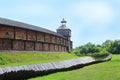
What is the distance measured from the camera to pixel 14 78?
1897cm

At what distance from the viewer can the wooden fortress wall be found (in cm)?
3569

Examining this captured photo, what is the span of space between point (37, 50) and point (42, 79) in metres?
25.2

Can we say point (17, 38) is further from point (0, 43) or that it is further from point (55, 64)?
point (55, 64)

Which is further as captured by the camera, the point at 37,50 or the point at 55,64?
the point at 37,50

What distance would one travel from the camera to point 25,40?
133 ft

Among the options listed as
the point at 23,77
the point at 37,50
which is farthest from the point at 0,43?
the point at 23,77

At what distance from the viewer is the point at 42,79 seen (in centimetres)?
1942

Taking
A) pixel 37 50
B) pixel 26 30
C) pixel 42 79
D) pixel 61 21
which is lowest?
pixel 42 79

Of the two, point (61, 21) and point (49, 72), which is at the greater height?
point (61, 21)

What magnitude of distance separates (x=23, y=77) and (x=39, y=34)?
2595 cm

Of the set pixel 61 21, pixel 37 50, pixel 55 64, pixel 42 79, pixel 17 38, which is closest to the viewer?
pixel 42 79

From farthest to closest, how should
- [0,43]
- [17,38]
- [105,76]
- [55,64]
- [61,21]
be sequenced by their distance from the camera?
1. [61,21]
2. [17,38]
3. [0,43]
4. [55,64]
5. [105,76]

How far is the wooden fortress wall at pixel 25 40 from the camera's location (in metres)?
35.7

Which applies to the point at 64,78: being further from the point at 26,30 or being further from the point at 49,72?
the point at 26,30
